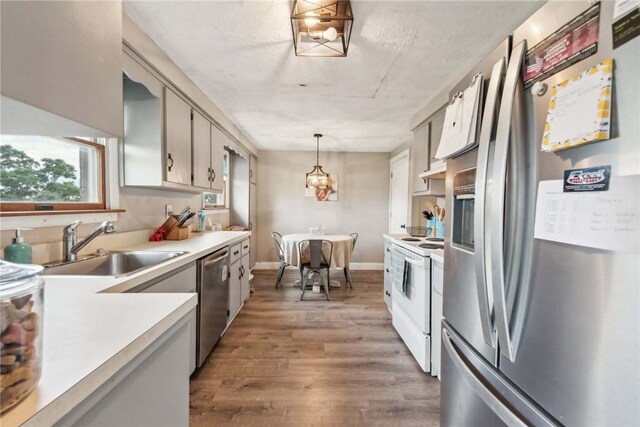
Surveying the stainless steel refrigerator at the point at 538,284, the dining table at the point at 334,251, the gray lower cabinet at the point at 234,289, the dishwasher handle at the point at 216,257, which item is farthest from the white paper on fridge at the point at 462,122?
the dining table at the point at 334,251

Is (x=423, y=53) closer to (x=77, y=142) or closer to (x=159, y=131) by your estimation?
(x=159, y=131)

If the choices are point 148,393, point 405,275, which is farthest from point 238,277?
point 148,393

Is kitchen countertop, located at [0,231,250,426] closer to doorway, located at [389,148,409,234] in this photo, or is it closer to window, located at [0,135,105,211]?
window, located at [0,135,105,211]

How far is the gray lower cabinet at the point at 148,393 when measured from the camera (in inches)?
21.1

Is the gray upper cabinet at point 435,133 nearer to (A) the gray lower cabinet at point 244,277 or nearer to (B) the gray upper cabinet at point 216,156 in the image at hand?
(A) the gray lower cabinet at point 244,277

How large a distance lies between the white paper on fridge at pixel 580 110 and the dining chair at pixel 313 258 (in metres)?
2.81

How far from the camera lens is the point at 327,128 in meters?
3.73

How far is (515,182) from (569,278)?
0.90 feet

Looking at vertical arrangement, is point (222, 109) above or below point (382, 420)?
above

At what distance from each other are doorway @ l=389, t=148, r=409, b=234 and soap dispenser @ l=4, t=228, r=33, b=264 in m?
4.10

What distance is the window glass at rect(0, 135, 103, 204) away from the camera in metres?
1.32

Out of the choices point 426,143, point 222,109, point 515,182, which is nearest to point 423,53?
point 426,143

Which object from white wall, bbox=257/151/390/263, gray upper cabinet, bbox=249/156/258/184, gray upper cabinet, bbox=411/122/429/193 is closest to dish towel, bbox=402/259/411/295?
gray upper cabinet, bbox=411/122/429/193

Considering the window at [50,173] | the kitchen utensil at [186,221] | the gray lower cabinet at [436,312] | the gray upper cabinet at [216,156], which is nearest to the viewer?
the window at [50,173]
